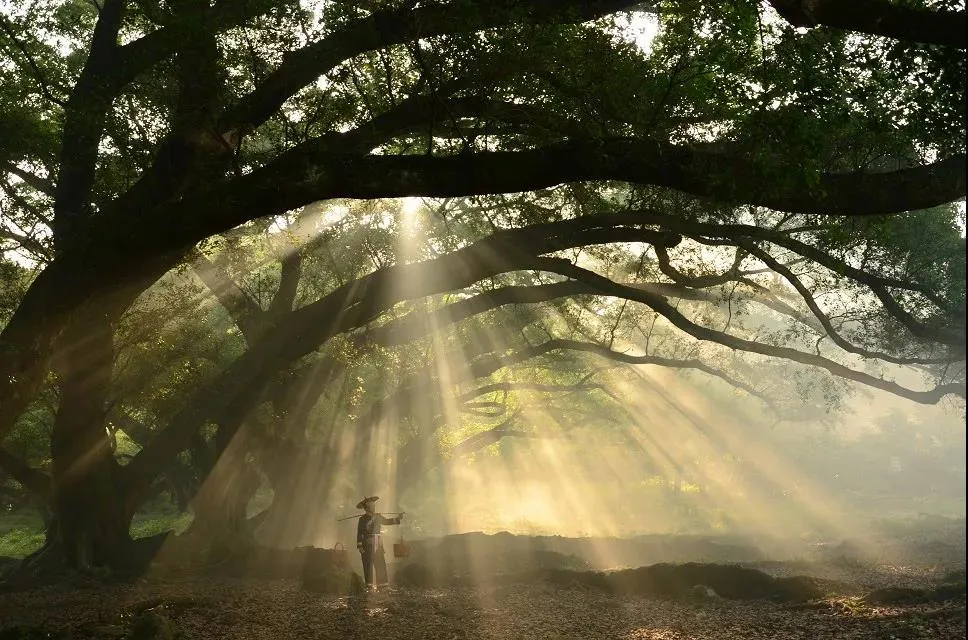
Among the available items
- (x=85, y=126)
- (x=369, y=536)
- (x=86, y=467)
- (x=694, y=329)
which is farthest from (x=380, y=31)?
(x=86, y=467)

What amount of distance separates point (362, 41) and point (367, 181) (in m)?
2.95

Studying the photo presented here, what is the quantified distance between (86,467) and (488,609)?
7369mm

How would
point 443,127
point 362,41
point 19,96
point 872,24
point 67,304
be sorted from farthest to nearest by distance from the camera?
point 19,96
point 443,127
point 362,41
point 67,304
point 872,24

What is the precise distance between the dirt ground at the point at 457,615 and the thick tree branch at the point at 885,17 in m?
5.47

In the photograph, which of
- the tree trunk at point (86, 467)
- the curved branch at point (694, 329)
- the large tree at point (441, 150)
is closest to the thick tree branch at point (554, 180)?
the large tree at point (441, 150)

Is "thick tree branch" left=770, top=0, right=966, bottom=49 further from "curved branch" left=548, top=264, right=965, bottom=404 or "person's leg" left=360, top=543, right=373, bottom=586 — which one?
"person's leg" left=360, top=543, right=373, bottom=586

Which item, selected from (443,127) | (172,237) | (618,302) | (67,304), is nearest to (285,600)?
(67,304)

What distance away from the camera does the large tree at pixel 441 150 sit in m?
6.68

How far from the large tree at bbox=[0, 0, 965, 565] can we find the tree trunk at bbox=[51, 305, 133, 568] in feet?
0.14

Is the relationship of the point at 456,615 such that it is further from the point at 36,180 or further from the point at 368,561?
the point at 36,180

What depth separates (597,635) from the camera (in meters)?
9.06

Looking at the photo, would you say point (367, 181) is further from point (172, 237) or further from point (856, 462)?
point (856, 462)

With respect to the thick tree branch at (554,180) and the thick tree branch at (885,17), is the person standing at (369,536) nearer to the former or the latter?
the thick tree branch at (554,180)

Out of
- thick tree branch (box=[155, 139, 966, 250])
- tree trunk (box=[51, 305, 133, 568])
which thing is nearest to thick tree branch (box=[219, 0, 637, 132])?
thick tree branch (box=[155, 139, 966, 250])
